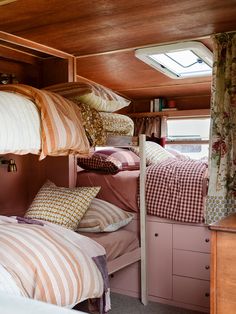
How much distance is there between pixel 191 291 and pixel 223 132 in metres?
1.16

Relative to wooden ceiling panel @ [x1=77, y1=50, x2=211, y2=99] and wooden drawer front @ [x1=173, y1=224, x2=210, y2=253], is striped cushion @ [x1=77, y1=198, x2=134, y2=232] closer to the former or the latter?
wooden drawer front @ [x1=173, y1=224, x2=210, y2=253]

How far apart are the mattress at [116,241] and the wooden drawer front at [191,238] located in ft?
0.97

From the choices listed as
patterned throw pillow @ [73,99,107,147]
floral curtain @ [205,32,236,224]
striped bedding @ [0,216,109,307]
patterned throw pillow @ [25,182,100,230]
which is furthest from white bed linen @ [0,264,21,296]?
floral curtain @ [205,32,236,224]

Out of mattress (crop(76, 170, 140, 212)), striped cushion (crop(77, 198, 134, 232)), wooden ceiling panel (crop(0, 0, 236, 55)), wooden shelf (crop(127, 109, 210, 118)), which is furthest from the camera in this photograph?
wooden shelf (crop(127, 109, 210, 118))

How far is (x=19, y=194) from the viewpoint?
311cm

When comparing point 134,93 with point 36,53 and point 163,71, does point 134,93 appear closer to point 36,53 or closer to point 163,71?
point 163,71

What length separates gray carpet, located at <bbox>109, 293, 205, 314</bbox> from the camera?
9.03 feet

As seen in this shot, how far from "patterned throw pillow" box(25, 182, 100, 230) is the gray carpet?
2.39ft

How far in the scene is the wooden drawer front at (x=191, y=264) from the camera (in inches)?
108

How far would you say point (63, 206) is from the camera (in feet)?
8.41

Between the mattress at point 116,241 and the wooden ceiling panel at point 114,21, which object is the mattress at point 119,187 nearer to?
the mattress at point 116,241

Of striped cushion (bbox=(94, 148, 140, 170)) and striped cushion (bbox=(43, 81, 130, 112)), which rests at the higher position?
striped cushion (bbox=(43, 81, 130, 112))

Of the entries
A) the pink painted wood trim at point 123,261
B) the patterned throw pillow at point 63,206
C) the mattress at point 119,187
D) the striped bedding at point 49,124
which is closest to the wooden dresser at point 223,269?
the pink painted wood trim at point 123,261

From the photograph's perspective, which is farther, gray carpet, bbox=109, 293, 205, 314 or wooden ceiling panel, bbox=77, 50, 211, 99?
wooden ceiling panel, bbox=77, 50, 211, 99
